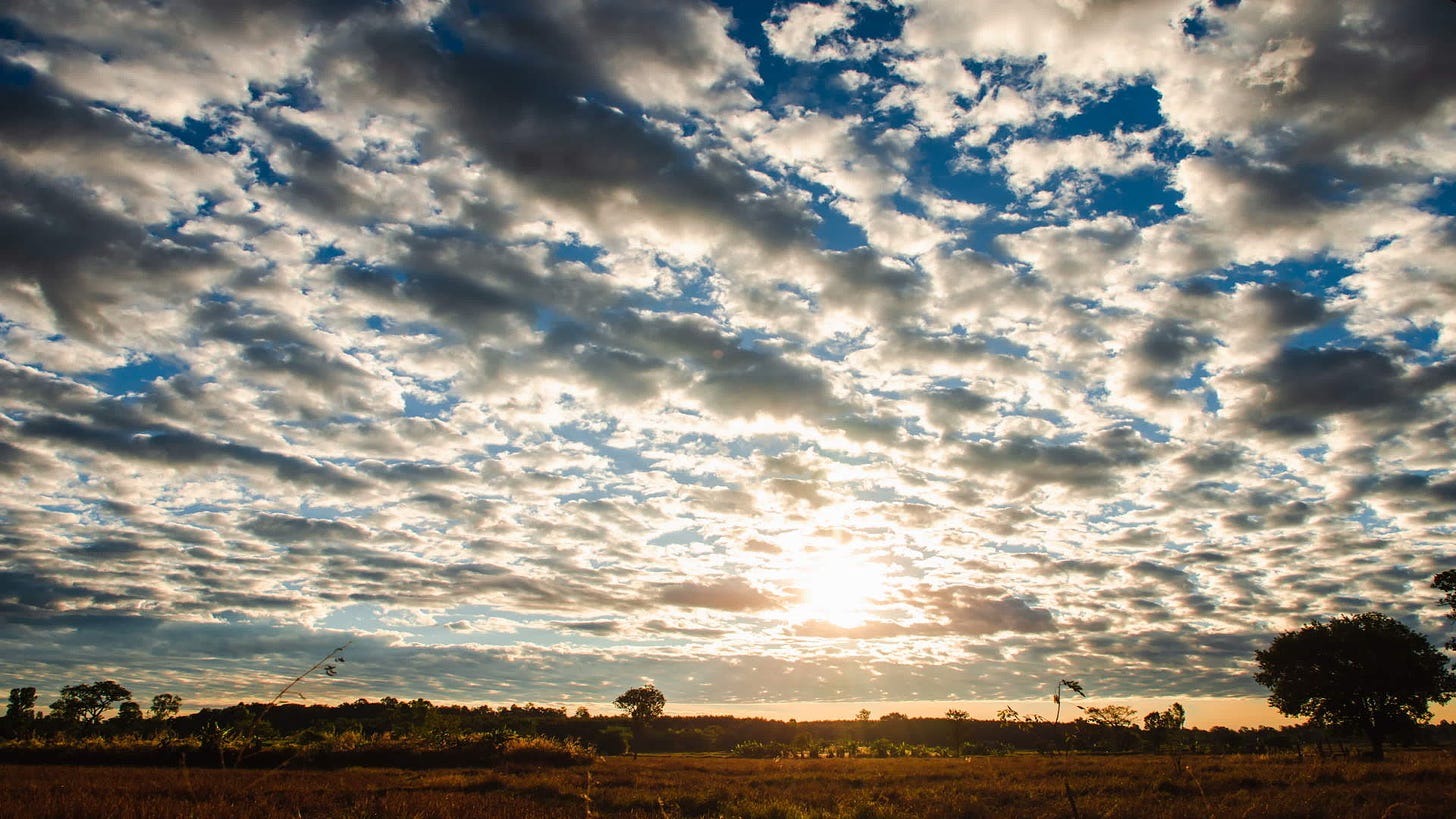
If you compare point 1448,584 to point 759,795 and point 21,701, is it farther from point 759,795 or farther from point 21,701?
point 21,701

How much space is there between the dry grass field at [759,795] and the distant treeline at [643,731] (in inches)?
62.8

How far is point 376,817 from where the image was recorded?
14289 millimetres

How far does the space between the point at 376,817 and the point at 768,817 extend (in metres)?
8.33

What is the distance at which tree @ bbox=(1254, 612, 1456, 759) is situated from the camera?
190ft

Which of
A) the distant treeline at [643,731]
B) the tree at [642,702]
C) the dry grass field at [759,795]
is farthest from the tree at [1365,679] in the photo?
the tree at [642,702]

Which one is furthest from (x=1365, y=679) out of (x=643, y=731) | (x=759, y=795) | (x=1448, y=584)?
(x=643, y=731)

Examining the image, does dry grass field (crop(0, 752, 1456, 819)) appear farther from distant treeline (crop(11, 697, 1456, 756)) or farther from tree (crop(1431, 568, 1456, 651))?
tree (crop(1431, 568, 1456, 651))

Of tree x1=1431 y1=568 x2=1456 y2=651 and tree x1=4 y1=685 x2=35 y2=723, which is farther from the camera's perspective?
tree x1=4 y1=685 x2=35 y2=723

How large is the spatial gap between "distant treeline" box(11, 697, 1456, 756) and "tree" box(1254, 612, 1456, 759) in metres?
2.33

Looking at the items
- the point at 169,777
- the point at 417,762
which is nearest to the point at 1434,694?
the point at 417,762

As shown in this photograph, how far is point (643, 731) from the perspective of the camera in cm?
14150

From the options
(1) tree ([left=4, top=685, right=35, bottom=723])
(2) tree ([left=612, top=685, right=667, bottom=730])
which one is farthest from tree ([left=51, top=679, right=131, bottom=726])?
(2) tree ([left=612, top=685, right=667, bottom=730])

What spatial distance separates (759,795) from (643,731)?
13205 centimetres

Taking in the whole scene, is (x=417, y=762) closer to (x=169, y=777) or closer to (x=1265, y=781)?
(x=169, y=777)
